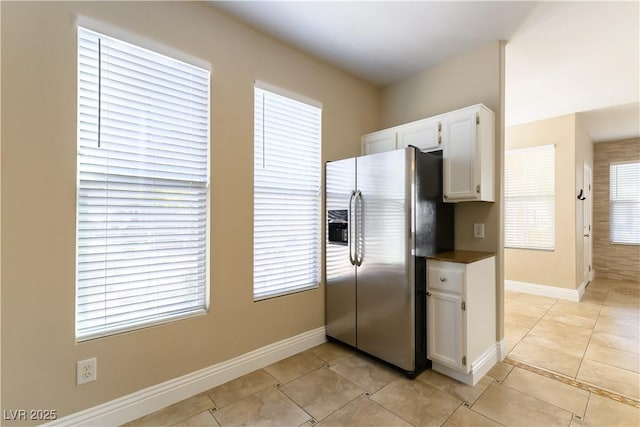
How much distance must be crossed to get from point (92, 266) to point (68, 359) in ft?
1.66

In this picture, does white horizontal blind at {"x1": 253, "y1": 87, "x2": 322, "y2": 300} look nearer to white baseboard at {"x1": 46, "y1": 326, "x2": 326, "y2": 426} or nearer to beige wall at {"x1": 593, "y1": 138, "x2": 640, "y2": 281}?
white baseboard at {"x1": 46, "y1": 326, "x2": 326, "y2": 426}

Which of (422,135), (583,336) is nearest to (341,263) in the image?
(422,135)

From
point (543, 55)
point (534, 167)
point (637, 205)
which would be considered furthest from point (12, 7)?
point (637, 205)

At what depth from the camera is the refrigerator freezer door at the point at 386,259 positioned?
2.14 metres

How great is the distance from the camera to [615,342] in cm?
272

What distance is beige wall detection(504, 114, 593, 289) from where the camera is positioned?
4.03 m

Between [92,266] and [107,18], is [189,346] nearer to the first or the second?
[92,266]

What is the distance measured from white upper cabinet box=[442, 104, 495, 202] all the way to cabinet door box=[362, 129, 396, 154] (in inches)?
21.1

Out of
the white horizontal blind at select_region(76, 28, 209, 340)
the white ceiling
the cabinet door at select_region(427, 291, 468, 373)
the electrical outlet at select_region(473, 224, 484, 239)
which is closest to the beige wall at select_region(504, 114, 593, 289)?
the white ceiling

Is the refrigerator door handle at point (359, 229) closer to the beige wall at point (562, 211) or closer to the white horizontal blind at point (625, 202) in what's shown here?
the beige wall at point (562, 211)

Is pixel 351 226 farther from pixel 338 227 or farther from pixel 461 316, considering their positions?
pixel 461 316

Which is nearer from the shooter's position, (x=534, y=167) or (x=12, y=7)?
(x=12, y=7)

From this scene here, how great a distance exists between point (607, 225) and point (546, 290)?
269cm

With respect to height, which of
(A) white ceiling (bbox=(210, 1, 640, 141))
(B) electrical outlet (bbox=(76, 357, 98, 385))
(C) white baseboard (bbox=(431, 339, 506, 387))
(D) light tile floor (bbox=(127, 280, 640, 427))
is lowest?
(D) light tile floor (bbox=(127, 280, 640, 427))
